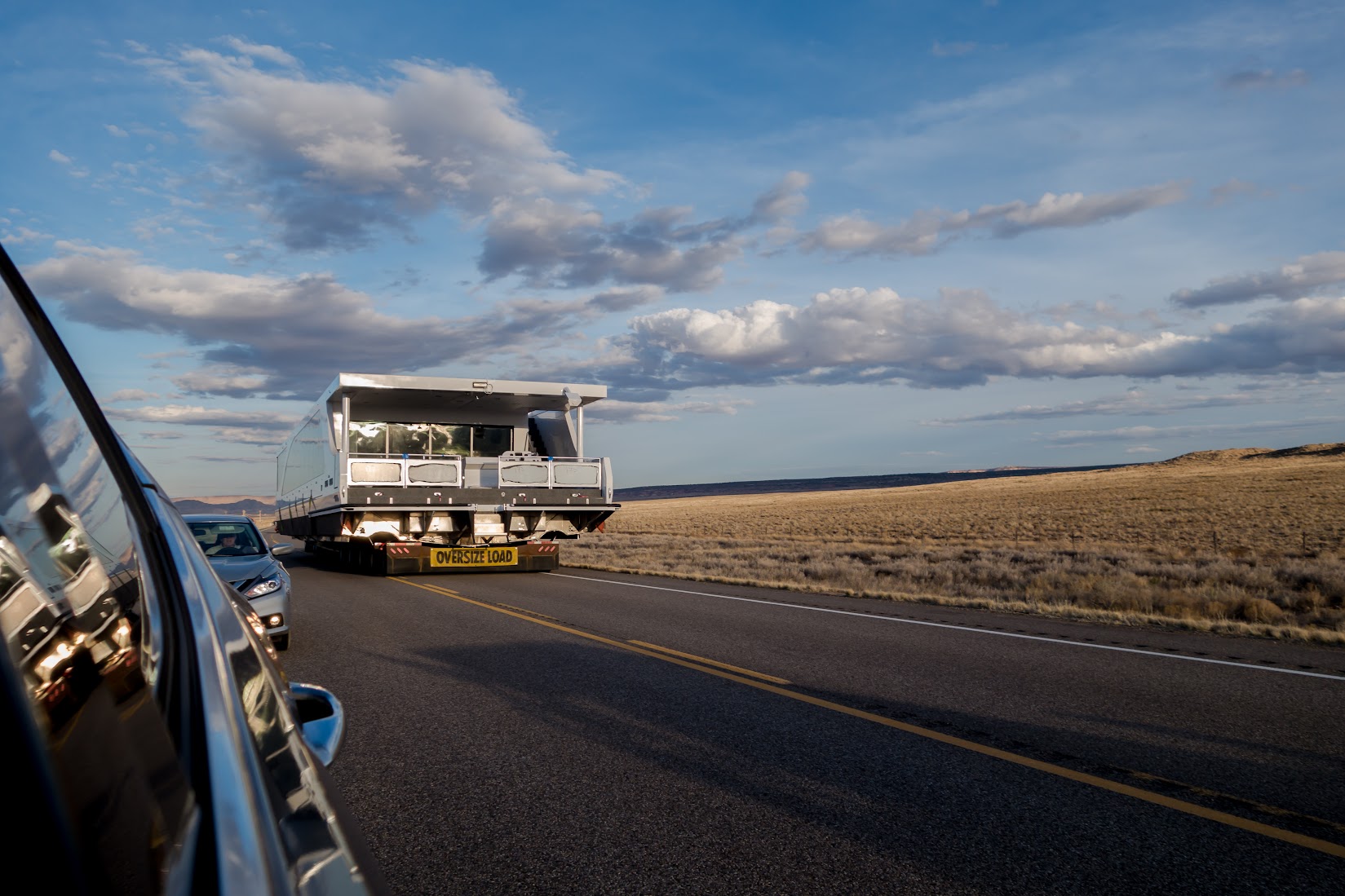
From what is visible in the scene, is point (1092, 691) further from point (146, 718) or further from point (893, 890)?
point (146, 718)

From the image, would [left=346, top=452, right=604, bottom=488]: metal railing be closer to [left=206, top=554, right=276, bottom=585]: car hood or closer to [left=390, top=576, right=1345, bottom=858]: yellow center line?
[left=206, top=554, right=276, bottom=585]: car hood

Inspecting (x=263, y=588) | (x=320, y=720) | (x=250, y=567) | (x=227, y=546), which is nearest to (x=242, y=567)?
(x=250, y=567)

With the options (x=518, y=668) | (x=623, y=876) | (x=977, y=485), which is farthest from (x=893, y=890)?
(x=977, y=485)

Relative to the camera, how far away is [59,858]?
0.69 meters

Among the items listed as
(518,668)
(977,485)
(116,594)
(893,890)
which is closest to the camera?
(116,594)

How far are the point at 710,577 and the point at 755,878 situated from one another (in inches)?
563

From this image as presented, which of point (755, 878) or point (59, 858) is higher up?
point (59, 858)

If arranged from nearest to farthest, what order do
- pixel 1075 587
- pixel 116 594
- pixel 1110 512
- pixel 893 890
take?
pixel 116 594, pixel 893 890, pixel 1075 587, pixel 1110 512

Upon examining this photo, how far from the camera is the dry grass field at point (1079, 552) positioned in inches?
547

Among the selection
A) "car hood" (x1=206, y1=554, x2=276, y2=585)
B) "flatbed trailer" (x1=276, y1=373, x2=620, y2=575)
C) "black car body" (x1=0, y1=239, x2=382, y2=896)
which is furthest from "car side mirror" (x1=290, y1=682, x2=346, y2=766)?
"flatbed trailer" (x1=276, y1=373, x2=620, y2=575)

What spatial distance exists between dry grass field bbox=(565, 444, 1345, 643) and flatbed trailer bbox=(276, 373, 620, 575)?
2807 mm

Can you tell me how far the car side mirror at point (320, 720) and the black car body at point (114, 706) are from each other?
34cm

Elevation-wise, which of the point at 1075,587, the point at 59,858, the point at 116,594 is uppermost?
the point at 116,594

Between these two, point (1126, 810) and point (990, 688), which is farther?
point (990, 688)
